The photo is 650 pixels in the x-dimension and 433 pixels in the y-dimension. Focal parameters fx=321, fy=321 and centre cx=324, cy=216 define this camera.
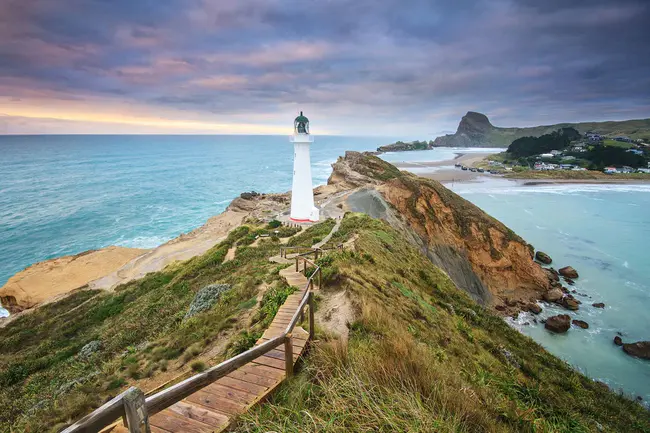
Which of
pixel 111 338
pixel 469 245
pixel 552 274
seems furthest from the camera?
pixel 469 245

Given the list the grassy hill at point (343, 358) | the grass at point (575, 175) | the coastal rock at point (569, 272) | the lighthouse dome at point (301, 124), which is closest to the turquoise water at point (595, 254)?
the coastal rock at point (569, 272)

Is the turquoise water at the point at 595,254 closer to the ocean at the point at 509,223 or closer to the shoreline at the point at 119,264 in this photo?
the ocean at the point at 509,223

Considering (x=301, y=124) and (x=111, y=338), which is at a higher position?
(x=301, y=124)

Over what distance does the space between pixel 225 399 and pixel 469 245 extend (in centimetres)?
3196

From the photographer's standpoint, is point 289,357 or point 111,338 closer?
point 289,357

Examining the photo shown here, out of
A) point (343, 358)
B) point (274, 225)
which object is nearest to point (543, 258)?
point (274, 225)

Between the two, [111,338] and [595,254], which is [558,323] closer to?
[595,254]

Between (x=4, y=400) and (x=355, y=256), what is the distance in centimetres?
1267

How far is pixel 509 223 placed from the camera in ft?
158

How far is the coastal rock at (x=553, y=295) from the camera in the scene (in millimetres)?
A: 27703

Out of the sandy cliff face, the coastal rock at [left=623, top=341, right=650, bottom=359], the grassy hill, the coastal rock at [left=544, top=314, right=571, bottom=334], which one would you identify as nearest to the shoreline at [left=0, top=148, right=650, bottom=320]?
the grassy hill

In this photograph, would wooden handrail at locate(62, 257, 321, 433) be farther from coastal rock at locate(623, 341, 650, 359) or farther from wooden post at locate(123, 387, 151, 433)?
coastal rock at locate(623, 341, 650, 359)

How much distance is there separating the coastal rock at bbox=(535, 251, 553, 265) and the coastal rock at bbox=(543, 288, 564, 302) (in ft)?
24.6

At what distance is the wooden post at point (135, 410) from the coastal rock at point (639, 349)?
29.3 metres
